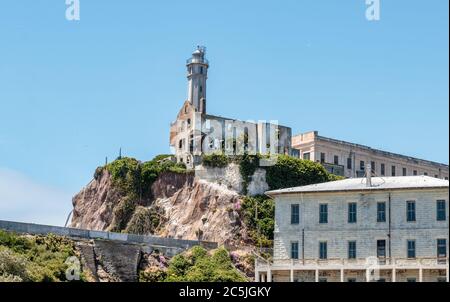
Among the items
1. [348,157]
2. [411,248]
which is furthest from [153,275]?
[348,157]

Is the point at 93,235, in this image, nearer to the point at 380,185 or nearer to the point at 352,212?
the point at 352,212

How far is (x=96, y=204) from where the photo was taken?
115125 mm

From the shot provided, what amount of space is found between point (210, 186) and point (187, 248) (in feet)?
54.9

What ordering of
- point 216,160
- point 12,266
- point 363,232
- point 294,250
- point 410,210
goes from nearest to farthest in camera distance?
1. point 12,266
2. point 410,210
3. point 363,232
4. point 294,250
5. point 216,160

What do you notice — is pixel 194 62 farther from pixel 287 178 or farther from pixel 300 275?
pixel 300 275

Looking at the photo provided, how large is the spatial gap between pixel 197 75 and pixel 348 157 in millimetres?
19035

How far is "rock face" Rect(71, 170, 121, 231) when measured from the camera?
112 meters

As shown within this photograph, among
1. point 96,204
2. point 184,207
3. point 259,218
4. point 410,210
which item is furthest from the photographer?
point 96,204

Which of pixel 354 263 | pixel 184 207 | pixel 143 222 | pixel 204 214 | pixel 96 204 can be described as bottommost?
pixel 354 263

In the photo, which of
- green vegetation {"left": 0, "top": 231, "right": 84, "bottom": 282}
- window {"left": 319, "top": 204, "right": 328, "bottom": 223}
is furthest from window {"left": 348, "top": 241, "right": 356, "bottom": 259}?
green vegetation {"left": 0, "top": 231, "right": 84, "bottom": 282}

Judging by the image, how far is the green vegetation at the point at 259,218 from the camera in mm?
95600

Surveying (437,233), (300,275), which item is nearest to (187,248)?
(300,275)

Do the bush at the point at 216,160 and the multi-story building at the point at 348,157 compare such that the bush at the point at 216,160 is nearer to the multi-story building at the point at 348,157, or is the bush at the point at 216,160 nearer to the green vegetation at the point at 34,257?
the multi-story building at the point at 348,157

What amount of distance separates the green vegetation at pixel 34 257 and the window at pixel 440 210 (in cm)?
2463
